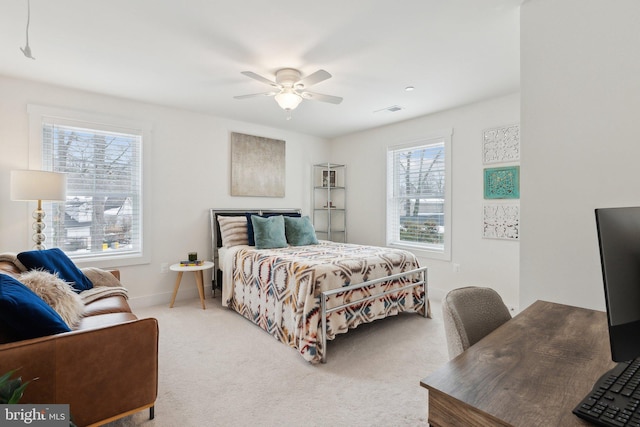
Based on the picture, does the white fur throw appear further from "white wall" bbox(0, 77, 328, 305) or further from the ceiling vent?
the ceiling vent

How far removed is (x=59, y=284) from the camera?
78.6 inches

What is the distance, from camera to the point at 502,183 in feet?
11.5

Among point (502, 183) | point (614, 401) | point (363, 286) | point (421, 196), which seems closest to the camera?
point (614, 401)

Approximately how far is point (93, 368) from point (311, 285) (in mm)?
1491

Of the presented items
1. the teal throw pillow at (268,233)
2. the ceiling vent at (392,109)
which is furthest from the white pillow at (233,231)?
the ceiling vent at (392,109)

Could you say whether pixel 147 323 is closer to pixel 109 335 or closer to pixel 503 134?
pixel 109 335

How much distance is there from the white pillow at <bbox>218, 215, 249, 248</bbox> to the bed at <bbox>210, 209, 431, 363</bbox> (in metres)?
0.01

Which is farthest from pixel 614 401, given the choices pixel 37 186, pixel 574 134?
pixel 37 186

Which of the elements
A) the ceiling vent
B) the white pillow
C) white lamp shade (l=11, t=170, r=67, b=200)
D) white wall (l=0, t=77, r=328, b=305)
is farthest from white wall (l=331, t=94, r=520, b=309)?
white lamp shade (l=11, t=170, r=67, b=200)

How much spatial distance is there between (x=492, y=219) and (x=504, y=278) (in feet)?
2.26

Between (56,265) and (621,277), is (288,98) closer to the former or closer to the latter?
(56,265)

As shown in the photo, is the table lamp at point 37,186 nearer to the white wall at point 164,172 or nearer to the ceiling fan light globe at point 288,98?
the white wall at point 164,172

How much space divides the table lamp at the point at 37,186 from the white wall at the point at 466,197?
3.93 metres

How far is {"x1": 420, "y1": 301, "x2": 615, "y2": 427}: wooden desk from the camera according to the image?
70 cm
